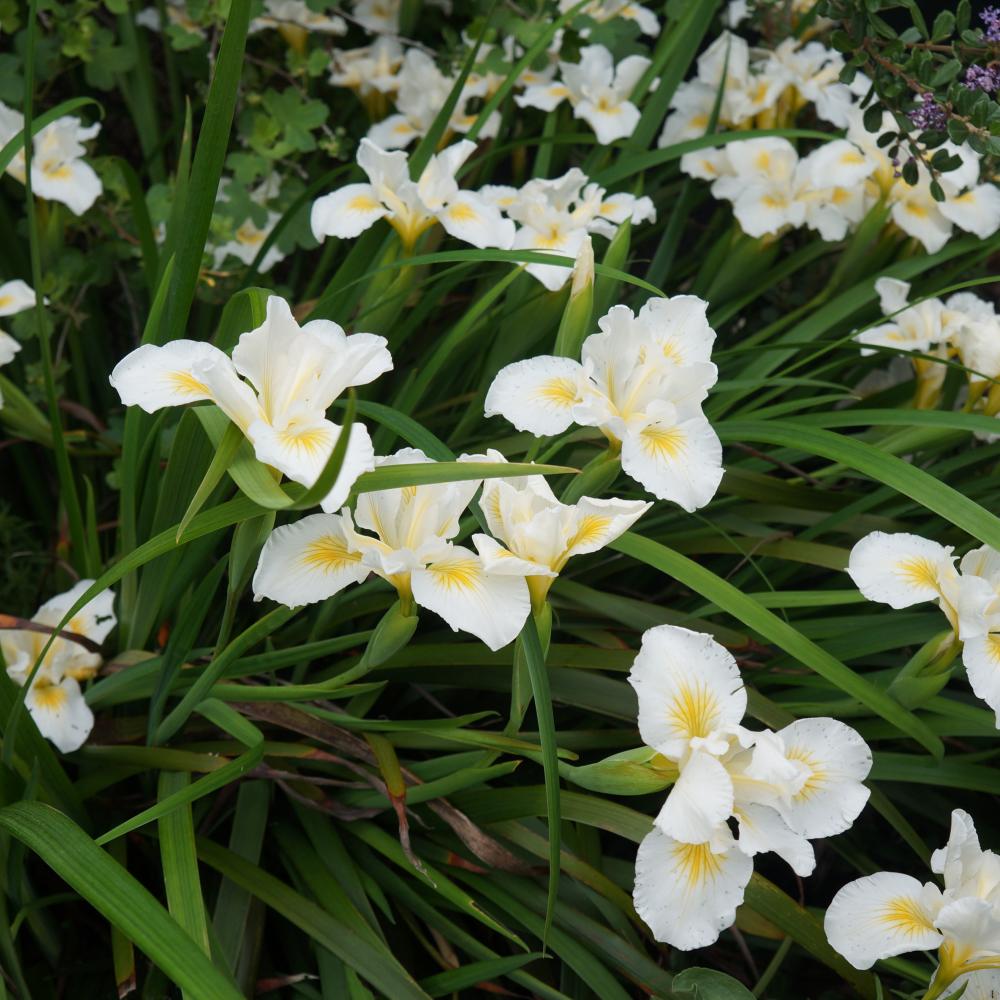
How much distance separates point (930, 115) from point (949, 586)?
599 millimetres

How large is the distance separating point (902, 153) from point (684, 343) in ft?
2.69

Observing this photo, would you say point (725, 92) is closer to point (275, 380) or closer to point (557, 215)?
point (557, 215)

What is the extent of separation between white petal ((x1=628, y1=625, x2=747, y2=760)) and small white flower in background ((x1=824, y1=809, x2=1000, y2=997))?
196mm

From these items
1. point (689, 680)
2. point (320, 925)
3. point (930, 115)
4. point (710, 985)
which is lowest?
point (320, 925)

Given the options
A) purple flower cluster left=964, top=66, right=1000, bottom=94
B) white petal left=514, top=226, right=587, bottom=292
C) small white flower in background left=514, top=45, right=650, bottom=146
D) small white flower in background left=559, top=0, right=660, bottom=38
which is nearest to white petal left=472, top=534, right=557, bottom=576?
white petal left=514, top=226, right=587, bottom=292

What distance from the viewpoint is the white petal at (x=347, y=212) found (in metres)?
1.18

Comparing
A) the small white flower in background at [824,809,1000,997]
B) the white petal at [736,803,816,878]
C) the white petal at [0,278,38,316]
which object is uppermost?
the white petal at [736,803,816,878]

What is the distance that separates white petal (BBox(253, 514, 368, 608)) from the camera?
79cm

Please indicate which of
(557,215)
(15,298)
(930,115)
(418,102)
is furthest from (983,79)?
(15,298)

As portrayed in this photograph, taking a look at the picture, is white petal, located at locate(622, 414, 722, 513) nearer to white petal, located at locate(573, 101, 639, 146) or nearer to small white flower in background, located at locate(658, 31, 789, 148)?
white petal, located at locate(573, 101, 639, 146)

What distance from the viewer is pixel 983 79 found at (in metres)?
1.16

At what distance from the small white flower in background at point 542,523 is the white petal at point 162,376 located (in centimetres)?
21

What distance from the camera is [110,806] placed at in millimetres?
1135

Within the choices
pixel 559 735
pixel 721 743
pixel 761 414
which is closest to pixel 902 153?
pixel 761 414
